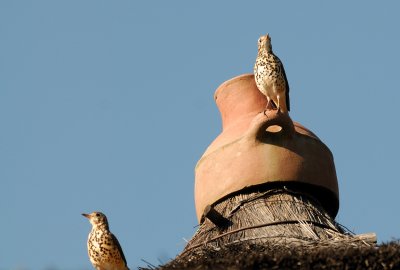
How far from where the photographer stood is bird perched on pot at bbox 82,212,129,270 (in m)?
13.2

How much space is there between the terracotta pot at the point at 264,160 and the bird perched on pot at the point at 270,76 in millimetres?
482

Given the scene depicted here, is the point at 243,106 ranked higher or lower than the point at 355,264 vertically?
higher

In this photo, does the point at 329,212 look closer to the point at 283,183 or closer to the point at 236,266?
the point at 283,183

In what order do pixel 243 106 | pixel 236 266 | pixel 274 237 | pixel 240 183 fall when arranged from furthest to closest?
pixel 243 106 → pixel 240 183 → pixel 274 237 → pixel 236 266

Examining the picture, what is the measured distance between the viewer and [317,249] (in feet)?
38.7

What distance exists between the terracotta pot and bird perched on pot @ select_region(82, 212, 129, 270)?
4.64ft

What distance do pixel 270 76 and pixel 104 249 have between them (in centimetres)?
319

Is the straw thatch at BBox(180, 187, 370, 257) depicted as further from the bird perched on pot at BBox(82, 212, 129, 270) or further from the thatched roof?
the thatched roof

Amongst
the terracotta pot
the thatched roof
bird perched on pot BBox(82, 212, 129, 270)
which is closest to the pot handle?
the terracotta pot

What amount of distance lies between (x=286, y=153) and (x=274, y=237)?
1.55 m

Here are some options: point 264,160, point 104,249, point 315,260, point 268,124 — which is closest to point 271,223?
point 264,160

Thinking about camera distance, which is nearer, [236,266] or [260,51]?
[236,266]

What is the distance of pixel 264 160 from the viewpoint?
46.8ft

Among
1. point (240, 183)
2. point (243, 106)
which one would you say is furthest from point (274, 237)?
point (243, 106)
